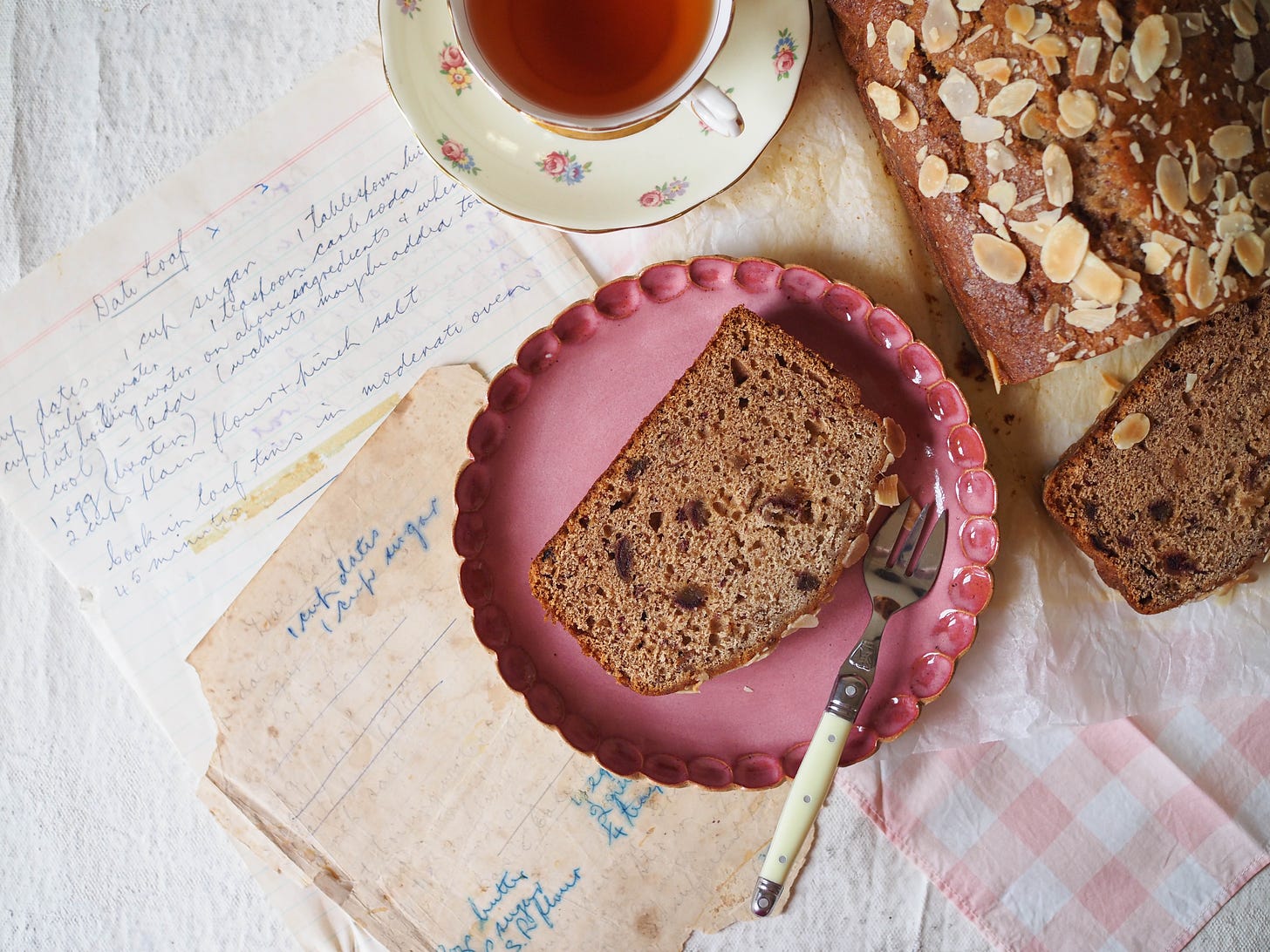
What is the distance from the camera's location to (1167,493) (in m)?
1.17

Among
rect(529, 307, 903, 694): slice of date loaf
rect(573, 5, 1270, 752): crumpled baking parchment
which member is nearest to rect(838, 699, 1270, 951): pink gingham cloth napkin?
rect(573, 5, 1270, 752): crumpled baking parchment

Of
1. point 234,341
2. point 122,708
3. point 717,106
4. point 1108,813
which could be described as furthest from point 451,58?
point 1108,813

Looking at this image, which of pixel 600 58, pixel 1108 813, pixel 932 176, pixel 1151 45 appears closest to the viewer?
pixel 1151 45

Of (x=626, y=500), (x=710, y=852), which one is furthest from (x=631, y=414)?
(x=710, y=852)

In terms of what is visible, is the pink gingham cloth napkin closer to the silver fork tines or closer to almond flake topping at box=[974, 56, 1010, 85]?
the silver fork tines

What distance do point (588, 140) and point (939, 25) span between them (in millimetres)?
458

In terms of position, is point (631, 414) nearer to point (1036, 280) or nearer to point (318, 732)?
point (1036, 280)

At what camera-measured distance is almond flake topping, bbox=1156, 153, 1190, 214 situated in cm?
93

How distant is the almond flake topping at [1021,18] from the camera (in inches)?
36.9

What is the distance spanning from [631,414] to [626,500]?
13 cm

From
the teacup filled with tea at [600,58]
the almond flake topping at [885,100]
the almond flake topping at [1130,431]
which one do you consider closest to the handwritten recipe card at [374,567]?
the teacup filled with tea at [600,58]

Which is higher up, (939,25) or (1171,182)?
(939,25)

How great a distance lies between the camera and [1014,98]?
96 centimetres

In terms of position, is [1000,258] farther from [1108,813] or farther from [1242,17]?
[1108,813]
